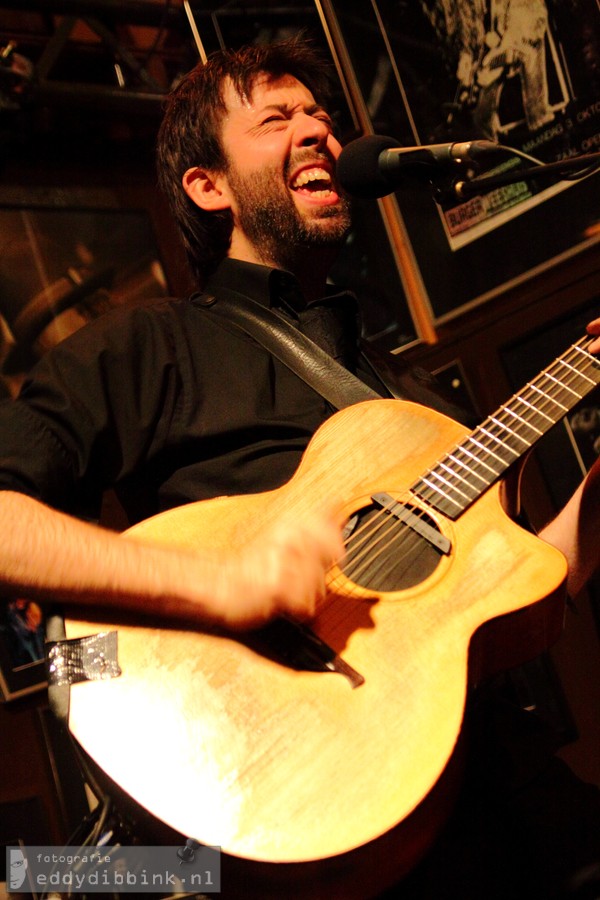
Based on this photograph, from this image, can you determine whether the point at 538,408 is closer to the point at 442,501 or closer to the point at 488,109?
the point at 442,501

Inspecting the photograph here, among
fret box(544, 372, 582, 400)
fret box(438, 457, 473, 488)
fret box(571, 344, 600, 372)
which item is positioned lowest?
fret box(438, 457, 473, 488)

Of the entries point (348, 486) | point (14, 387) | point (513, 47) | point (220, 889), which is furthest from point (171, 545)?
point (513, 47)

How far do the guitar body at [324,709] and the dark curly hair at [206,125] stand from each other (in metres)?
0.90

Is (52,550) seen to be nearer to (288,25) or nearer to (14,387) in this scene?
(14,387)

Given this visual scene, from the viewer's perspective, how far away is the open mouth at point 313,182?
175 centimetres

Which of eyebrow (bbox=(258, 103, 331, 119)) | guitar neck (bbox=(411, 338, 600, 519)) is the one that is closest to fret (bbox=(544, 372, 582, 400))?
guitar neck (bbox=(411, 338, 600, 519))

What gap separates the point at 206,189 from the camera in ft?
6.23

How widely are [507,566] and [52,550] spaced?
629 millimetres

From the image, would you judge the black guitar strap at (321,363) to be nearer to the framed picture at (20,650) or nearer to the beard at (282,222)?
the beard at (282,222)

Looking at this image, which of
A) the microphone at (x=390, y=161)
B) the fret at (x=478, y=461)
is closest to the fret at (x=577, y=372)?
the fret at (x=478, y=461)

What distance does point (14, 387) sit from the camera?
8.18 feet

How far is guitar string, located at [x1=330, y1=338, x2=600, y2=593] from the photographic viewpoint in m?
1.18

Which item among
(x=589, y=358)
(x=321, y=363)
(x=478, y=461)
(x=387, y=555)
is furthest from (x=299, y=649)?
(x=589, y=358)

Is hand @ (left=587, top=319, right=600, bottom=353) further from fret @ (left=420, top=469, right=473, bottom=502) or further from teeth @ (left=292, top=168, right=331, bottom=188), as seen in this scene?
teeth @ (left=292, top=168, right=331, bottom=188)
